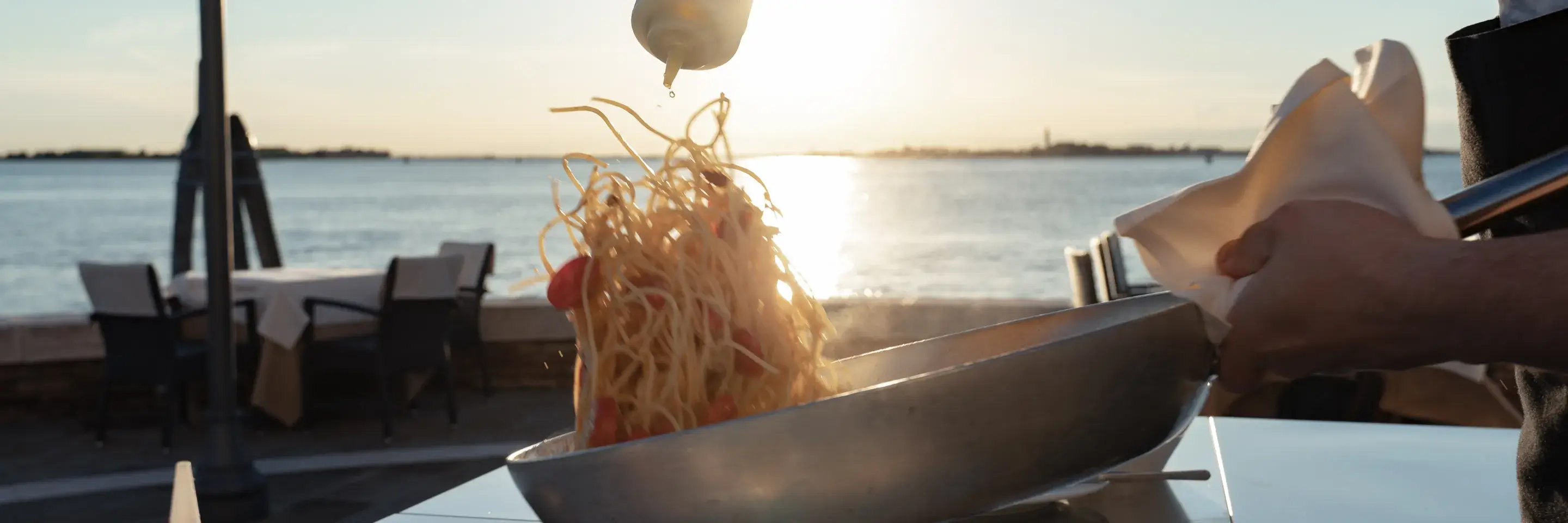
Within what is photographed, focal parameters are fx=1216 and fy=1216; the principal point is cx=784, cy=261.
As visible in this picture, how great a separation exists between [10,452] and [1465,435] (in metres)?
6.83

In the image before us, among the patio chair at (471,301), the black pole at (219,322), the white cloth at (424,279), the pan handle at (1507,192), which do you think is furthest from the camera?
the patio chair at (471,301)

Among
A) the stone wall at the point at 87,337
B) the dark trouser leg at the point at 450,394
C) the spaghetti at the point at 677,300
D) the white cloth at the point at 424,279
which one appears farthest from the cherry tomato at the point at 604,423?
the dark trouser leg at the point at 450,394

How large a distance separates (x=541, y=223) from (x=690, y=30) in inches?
1943

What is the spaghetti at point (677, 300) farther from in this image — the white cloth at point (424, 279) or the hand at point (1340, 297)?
Result: the white cloth at point (424, 279)

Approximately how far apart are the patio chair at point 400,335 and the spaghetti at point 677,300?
5961mm

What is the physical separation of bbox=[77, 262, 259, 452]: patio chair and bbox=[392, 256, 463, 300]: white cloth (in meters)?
1.01

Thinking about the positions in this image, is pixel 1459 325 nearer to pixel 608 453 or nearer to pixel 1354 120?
pixel 1354 120

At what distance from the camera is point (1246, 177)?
0.70m

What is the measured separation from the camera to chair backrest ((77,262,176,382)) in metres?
6.15

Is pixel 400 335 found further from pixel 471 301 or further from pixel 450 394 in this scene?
pixel 471 301

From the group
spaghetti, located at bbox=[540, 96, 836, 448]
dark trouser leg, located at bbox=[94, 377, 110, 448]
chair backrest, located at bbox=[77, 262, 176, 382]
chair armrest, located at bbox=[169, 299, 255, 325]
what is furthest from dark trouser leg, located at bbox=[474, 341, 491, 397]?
spaghetti, located at bbox=[540, 96, 836, 448]

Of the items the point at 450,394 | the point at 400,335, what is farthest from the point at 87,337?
the point at 450,394

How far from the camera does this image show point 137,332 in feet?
20.4

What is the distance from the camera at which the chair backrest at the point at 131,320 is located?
615 centimetres
